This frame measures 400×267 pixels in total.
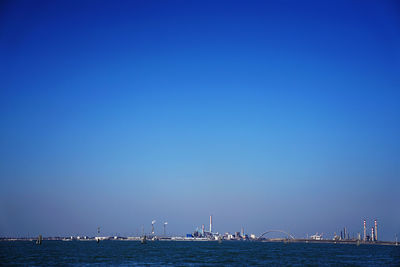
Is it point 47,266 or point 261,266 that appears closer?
point 47,266

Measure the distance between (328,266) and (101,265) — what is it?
38075 millimetres

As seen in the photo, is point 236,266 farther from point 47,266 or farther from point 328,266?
point 47,266

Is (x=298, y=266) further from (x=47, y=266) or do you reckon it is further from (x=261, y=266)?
(x=47, y=266)

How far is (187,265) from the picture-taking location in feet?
209

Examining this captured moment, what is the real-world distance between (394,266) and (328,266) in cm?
1174

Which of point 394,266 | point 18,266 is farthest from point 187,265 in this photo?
point 394,266

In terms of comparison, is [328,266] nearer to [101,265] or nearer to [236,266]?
[236,266]

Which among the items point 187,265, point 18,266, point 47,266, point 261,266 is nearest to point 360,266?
point 261,266

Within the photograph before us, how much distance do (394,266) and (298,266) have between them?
1657cm

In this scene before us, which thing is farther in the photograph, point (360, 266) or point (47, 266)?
point (360, 266)

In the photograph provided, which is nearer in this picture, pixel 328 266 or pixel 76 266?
pixel 76 266

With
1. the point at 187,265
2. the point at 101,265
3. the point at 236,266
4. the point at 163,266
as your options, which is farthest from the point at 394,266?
the point at 101,265

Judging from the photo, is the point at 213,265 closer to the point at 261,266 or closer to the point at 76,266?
the point at 261,266

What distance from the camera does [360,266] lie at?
6569 cm
